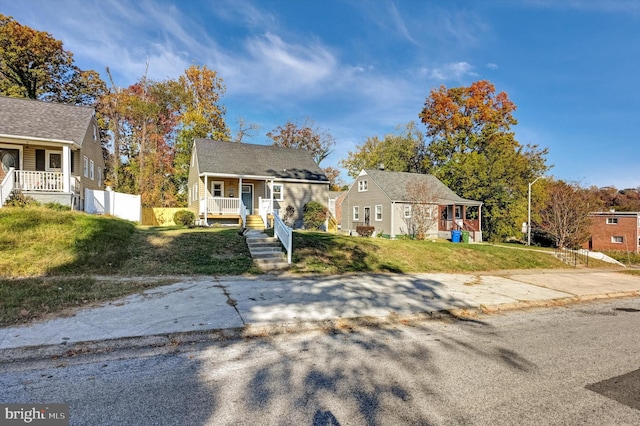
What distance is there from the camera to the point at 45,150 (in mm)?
17672

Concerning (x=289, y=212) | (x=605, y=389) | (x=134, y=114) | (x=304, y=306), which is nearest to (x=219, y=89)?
(x=134, y=114)

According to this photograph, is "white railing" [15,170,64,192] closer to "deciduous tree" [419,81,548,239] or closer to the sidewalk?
the sidewalk

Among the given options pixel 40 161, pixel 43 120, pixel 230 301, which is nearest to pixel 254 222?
pixel 40 161

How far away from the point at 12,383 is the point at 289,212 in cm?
2066

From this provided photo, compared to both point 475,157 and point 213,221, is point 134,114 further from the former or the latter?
point 475,157

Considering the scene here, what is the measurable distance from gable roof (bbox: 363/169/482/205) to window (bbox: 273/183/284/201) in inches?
345

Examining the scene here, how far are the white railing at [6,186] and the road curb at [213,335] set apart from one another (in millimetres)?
13109

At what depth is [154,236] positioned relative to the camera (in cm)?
1192

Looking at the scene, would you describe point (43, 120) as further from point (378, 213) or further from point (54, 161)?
point (378, 213)

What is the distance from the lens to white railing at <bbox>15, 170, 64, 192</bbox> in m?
15.2

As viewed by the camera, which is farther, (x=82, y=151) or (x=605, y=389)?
(x=82, y=151)

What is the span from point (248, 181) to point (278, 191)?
2.19 m

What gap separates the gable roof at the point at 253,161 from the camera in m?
22.3

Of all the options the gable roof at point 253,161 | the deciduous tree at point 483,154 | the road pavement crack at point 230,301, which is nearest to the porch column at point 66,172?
the gable roof at point 253,161
